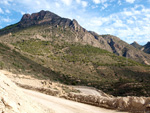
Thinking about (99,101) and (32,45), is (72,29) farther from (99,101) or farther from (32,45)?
(99,101)

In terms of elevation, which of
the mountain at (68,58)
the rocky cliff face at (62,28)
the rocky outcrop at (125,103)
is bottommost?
the rocky outcrop at (125,103)

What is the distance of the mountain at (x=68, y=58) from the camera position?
37.5m

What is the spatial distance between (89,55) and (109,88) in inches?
1626

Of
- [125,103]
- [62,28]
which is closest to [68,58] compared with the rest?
[62,28]

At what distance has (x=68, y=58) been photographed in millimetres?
68500

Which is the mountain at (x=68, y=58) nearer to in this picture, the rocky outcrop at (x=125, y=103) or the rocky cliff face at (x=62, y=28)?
the rocky cliff face at (x=62, y=28)

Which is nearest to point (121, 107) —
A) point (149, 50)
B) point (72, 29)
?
point (72, 29)

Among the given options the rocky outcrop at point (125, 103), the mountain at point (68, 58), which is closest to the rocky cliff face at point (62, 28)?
the mountain at point (68, 58)

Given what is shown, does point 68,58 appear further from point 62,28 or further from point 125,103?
point 125,103

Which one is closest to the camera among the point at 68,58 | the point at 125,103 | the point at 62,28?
the point at 125,103

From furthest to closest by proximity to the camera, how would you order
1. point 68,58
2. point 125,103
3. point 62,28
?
point 62,28
point 68,58
point 125,103

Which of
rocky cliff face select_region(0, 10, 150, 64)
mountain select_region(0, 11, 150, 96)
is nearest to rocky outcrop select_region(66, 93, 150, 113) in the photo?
mountain select_region(0, 11, 150, 96)

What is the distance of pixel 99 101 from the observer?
1063 centimetres

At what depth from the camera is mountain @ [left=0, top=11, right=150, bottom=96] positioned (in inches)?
1478
